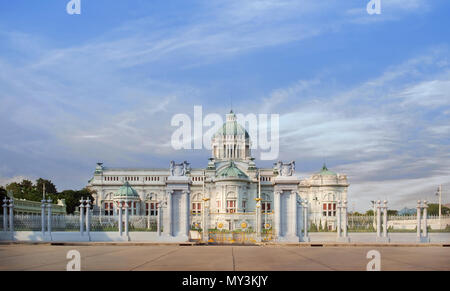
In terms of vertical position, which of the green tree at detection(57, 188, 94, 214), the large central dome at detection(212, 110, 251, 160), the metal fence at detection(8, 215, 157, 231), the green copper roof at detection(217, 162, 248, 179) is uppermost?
the large central dome at detection(212, 110, 251, 160)

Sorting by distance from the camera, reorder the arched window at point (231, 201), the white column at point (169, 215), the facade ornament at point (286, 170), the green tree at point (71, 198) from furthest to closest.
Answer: the arched window at point (231, 201) → the green tree at point (71, 198) → the facade ornament at point (286, 170) → the white column at point (169, 215)

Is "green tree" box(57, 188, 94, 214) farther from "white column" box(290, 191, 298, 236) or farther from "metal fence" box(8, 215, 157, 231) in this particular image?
"white column" box(290, 191, 298, 236)

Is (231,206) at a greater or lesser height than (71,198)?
lesser

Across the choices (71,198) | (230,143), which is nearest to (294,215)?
(71,198)

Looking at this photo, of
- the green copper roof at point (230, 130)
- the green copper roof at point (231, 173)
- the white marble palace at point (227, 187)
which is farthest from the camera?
the green copper roof at point (230, 130)

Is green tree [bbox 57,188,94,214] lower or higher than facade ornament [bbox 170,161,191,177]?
lower

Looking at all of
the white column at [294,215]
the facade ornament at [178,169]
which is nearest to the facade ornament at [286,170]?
the white column at [294,215]

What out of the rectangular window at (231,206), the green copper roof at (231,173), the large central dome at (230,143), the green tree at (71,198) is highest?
the large central dome at (230,143)

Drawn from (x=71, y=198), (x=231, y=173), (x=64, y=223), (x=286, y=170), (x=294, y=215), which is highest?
(x=286, y=170)

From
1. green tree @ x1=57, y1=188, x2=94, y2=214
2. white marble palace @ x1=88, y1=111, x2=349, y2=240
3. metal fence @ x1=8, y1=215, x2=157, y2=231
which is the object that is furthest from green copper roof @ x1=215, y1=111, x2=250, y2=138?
metal fence @ x1=8, y1=215, x2=157, y2=231

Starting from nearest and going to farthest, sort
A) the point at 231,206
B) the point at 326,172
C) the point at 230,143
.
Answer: the point at 231,206 < the point at 326,172 < the point at 230,143

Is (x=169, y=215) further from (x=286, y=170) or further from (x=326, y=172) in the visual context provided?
(x=326, y=172)

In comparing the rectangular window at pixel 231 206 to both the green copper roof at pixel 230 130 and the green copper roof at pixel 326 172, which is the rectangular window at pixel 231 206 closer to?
the green copper roof at pixel 326 172
